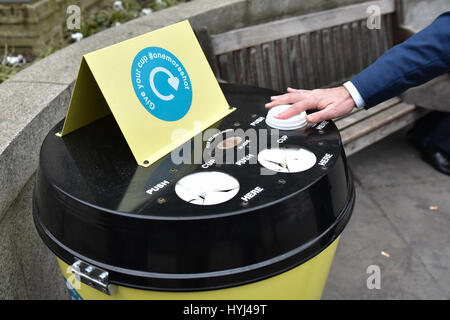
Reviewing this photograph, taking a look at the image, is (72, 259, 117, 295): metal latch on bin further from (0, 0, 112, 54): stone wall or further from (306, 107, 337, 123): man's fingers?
(0, 0, 112, 54): stone wall

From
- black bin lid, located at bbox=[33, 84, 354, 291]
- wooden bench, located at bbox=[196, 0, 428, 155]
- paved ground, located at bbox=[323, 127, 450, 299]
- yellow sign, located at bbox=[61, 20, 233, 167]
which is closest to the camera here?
black bin lid, located at bbox=[33, 84, 354, 291]

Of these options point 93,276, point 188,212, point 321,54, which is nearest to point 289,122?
point 188,212

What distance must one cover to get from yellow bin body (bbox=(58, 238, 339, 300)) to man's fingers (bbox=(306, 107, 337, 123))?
0.42 meters

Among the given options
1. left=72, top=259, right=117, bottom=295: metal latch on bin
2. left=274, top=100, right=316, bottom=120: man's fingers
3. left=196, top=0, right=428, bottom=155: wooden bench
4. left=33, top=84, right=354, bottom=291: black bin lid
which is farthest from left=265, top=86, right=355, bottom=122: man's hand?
left=196, top=0, right=428, bottom=155: wooden bench

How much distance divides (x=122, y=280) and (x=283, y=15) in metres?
2.81

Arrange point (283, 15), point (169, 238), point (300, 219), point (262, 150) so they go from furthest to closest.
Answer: point (283, 15) → point (262, 150) → point (300, 219) → point (169, 238)

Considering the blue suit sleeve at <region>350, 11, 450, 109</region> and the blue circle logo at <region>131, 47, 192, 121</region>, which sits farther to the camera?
the blue suit sleeve at <region>350, 11, 450, 109</region>

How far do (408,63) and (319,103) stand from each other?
1.15ft

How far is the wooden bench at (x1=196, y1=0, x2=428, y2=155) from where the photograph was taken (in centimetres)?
306

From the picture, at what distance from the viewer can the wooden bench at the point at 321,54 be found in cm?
306

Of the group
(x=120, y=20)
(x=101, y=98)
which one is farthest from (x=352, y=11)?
(x=101, y=98)

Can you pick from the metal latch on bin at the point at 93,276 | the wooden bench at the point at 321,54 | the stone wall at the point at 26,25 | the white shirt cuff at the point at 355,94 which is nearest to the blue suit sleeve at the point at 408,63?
the white shirt cuff at the point at 355,94
